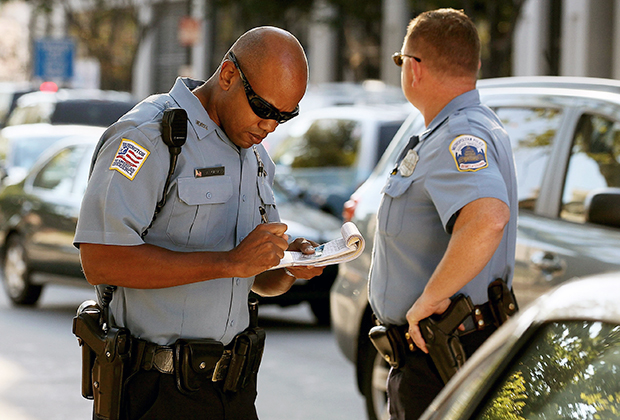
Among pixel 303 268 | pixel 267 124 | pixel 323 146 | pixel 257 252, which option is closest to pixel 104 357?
pixel 257 252

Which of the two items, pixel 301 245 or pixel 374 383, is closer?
pixel 301 245

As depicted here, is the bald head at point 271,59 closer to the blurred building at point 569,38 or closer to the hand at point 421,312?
the hand at point 421,312

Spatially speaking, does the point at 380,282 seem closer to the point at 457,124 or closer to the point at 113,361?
the point at 457,124

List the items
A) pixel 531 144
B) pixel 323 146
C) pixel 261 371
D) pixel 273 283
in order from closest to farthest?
pixel 273 283 < pixel 531 144 < pixel 261 371 < pixel 323 146

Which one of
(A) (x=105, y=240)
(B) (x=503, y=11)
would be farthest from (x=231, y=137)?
(B) (x=503, y=11)

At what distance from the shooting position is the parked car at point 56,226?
8219 millimetres

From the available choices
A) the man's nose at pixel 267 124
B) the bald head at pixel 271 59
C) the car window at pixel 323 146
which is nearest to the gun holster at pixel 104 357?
the man's nose at pixel 267 124

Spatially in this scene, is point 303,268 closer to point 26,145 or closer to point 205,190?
point 205,190

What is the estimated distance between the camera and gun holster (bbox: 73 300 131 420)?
258 centimetres

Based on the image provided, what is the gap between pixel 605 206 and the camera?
4094 millimetres

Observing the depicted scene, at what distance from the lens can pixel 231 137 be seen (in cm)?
271

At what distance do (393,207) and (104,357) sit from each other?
1.17 meters

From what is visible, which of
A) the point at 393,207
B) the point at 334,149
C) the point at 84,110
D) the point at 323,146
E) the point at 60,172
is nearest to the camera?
the point at 393,207

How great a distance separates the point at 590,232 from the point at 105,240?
2.55 m
